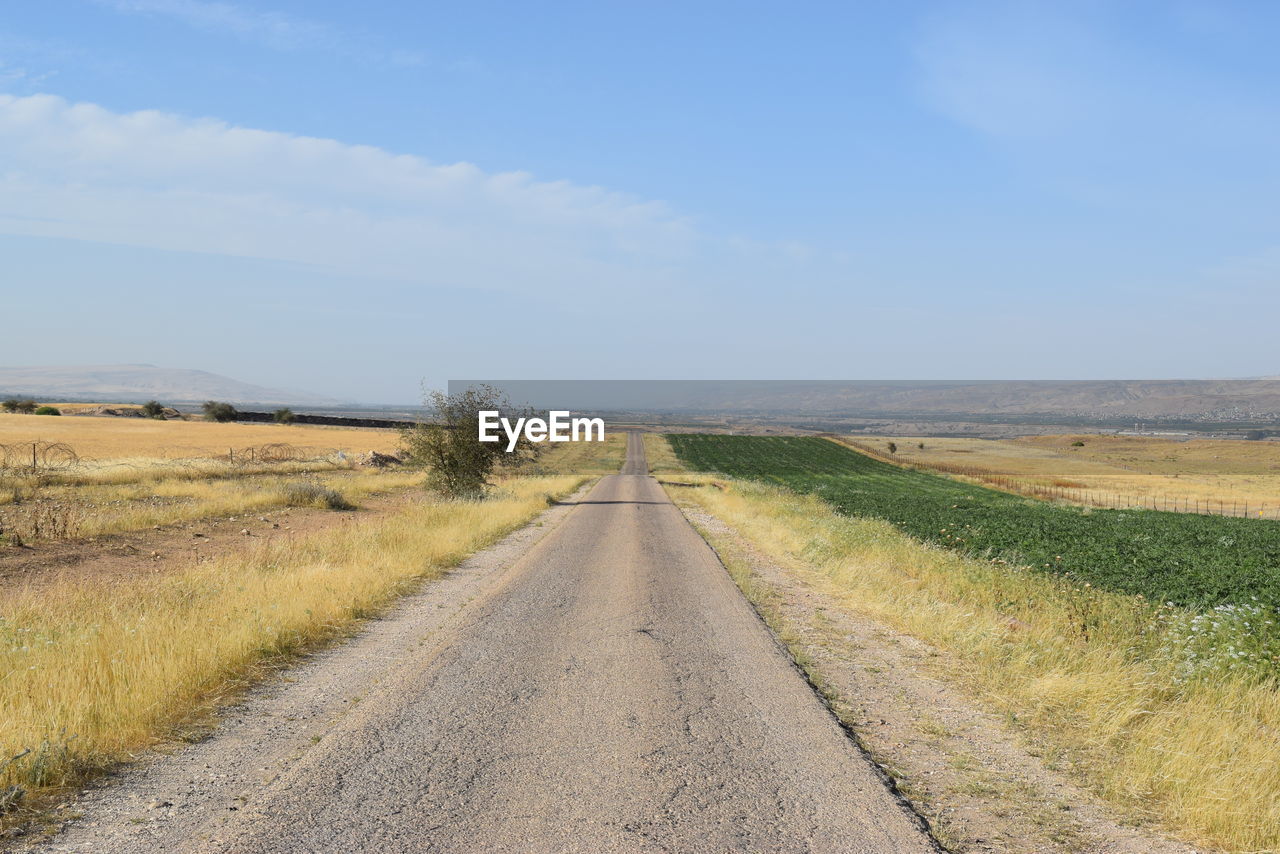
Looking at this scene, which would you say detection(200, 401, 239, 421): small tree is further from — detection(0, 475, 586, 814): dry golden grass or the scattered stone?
detection(0, 475, 586, 814): dry golden grass

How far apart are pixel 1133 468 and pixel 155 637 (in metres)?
143

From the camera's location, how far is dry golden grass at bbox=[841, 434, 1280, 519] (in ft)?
248

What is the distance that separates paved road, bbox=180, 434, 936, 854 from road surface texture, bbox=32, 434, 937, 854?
2 cm

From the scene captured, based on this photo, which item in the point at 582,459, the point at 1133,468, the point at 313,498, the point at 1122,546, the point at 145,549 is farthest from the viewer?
the point at 1133,468

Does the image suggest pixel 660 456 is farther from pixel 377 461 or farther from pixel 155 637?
pixel 155 637

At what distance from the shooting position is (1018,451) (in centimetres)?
17162

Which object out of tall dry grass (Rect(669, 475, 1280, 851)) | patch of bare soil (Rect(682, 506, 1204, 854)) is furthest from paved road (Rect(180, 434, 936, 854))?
tall dry grass (Rect(669, 475, 1280, 851))

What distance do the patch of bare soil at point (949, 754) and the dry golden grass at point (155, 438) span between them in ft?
175

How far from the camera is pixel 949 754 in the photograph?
7691 mm

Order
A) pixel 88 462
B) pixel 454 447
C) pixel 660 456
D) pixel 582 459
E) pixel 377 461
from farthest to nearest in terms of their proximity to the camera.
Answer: pixel 660 456 < pixel 582 459 < pixel 377 461 < pixel 88 462 < pixel 454 447

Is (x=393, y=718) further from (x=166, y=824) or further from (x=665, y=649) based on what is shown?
(x=665, y=649)

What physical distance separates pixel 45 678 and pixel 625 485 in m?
51.3

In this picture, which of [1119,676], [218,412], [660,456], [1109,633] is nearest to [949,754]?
[1119,676]

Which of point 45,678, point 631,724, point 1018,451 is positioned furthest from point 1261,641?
point 1018,451
